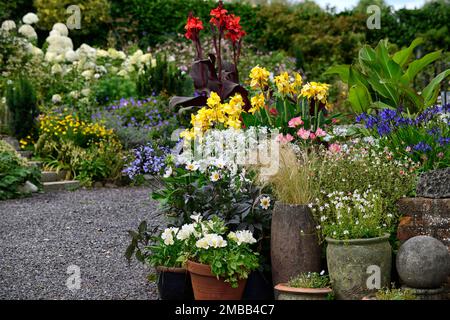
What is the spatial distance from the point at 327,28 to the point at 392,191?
12.8 m

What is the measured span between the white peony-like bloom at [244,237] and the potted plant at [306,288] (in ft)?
1.02

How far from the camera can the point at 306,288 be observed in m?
4.16

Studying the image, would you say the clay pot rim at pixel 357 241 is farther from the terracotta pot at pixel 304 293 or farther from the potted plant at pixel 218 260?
the potted plant at pixel 218 260

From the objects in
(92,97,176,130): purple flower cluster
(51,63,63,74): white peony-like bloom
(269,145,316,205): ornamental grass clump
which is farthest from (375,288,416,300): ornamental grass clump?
(51,63,63,74): white peony-like bloom

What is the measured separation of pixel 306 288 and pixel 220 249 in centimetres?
57

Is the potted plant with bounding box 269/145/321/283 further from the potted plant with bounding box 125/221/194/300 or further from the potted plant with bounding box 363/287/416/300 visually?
the potted plant with bounding box 125/221/194/300

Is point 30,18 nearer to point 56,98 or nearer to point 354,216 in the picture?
point 56,98

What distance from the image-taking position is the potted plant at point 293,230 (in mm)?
4332

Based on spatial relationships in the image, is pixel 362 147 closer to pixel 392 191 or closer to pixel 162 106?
pixel 392 191

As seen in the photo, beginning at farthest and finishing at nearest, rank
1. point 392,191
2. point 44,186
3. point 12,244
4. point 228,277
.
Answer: point 44,186 < point 12,244 < point 392,191 < point 228,277
